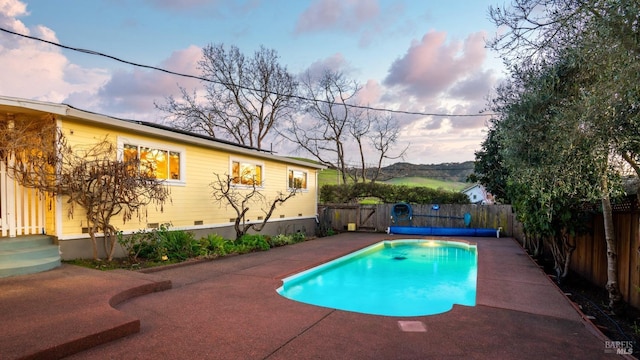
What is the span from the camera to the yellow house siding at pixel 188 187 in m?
6.71

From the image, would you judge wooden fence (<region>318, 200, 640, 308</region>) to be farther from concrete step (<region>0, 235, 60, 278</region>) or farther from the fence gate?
concrete step (<region>0, 235, 60, 278</region>)

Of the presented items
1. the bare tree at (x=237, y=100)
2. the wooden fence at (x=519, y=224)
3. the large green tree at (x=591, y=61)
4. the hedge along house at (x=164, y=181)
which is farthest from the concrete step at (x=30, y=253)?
the bare tree at (x=237, y=100)

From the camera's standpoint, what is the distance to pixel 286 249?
9891 millimetres

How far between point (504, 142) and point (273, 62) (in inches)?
774

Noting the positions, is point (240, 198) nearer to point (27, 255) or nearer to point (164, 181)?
point (164, 181)

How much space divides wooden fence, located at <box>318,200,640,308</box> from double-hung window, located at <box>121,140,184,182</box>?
8416 mm

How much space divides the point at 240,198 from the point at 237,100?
1350cm

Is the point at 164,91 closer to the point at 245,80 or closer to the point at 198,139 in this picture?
the point at 245,80

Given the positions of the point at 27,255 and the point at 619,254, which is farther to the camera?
the point at 27,255

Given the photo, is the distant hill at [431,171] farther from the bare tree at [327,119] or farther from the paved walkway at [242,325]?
the paved walkway at [242,325]

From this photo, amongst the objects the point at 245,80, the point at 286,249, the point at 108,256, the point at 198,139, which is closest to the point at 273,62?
the point at 245,80

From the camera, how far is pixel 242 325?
3721 millimetres

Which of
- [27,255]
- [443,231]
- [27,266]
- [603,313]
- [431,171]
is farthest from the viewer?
[431,171]

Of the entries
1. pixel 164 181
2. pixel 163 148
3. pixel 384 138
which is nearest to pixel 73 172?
pixel 164 181
